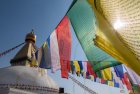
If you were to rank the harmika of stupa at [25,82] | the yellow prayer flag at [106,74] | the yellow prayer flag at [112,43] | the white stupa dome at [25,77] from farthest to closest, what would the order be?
the white stupa dome at [25,77], the harmika of stupa at [25,82], the yellow prayer flag at [106,74], the yellow prayer flag at [112,43]

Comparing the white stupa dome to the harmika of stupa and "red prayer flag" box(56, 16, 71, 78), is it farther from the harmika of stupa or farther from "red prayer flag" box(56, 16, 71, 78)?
"red prayer flag" box(56, 16, 71, 78)

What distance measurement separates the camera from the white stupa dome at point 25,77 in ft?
71.6

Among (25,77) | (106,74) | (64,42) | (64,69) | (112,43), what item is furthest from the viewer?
(25,77)

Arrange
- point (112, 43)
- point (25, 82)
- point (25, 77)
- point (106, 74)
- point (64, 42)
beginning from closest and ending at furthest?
point (112, 43), point (64, 42), point (106, 74), point (25, 82), point (25, 77)

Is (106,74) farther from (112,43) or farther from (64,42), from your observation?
(112,43)

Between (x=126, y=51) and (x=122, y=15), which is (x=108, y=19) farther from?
(x=126, y=51)

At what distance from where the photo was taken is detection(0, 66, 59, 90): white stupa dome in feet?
71.6

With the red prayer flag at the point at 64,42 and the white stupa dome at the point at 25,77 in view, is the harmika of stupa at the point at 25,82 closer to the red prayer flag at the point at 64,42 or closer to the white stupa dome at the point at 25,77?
the white stupa dome at the point at 25,77

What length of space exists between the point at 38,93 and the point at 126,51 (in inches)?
706

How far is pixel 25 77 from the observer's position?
2272 cm

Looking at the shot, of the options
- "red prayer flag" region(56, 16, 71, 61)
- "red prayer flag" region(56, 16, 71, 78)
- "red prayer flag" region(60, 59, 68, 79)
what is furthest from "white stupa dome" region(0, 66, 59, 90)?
"red prayer flag" region(56, 16, 71, 61)

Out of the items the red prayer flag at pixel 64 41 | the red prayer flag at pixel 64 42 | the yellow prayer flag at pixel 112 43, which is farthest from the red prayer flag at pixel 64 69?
the yellow prayer flag at pixel 112 43

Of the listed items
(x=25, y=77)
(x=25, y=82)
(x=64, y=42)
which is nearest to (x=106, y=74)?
(x=64, y=42)

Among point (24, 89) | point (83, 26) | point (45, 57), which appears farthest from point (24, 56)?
point (83, 26)
